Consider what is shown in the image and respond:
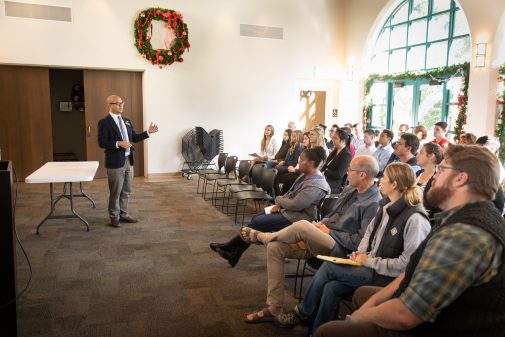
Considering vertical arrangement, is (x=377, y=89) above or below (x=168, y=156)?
above

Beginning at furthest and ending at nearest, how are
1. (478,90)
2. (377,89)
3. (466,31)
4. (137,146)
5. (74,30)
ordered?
(377,89)
(137,146)
(74,30)
(466,31)
(478,90)

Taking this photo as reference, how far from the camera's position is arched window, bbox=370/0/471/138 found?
27.9ft

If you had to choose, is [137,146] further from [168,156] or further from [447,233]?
[447,233]

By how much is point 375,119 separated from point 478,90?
3.45 m

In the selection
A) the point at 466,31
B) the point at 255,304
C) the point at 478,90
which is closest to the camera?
the point at 255,304

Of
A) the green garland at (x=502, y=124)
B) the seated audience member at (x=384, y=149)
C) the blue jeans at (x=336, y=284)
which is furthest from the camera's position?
the green garland at (x=502, y=124)

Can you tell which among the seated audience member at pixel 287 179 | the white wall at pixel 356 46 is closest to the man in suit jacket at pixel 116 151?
the seated audience member at pixel 287 179

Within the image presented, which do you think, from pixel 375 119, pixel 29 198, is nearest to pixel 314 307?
pixel 29 198

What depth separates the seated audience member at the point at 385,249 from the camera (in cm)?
243

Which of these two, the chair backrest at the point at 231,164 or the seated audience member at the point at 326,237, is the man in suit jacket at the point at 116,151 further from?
the seated audience member at the point at 326,237

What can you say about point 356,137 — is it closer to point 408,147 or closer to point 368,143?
point 368,143

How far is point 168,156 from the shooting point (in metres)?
9.93

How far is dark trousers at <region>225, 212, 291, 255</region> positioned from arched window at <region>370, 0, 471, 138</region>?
6075 mm

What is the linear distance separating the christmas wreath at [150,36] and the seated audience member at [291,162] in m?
4.04
